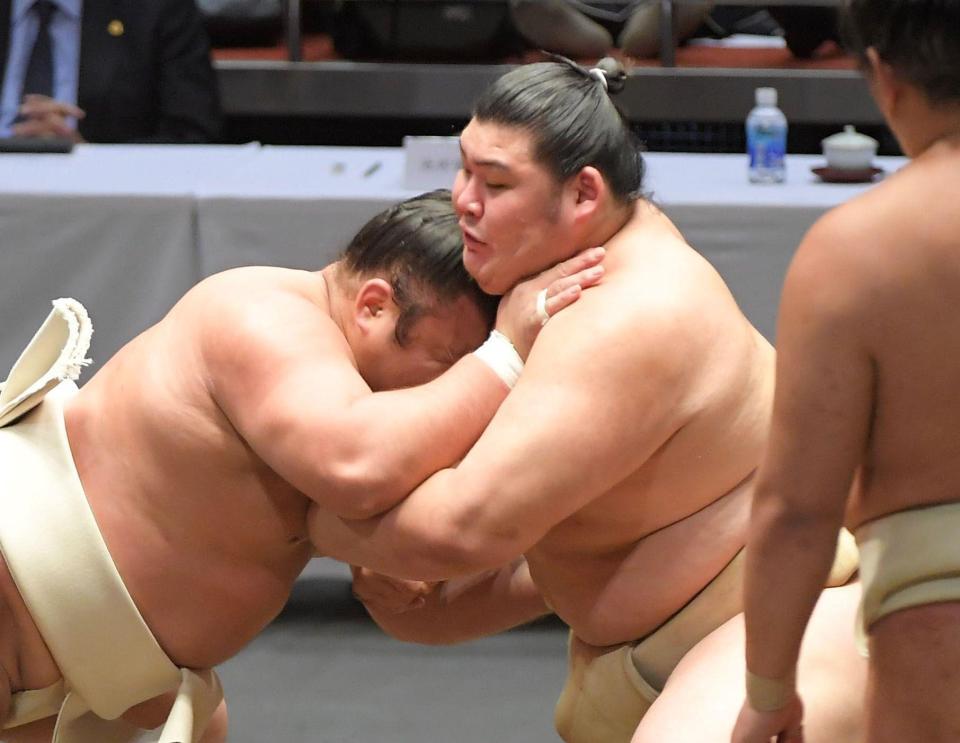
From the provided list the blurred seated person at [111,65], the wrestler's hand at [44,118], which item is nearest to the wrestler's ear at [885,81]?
the wrestler's hand at [44,118]

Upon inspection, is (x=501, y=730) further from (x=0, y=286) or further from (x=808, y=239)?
(x=808, y=239)

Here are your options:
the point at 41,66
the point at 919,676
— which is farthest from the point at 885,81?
the point at 41,66

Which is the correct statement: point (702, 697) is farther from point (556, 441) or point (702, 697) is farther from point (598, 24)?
point (598, 24)

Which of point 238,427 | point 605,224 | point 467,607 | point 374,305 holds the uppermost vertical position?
point 605,224

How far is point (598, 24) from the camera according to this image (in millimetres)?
4863

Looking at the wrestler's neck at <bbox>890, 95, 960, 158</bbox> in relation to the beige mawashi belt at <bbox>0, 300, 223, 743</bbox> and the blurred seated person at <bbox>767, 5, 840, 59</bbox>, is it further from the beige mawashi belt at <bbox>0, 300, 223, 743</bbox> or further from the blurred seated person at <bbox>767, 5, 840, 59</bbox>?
the blurred seated person at <bbox>767, 5, 840, 59</bbox>

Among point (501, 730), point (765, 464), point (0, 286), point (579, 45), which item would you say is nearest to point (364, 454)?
point (765, 464)

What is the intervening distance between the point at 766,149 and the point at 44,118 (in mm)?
1875

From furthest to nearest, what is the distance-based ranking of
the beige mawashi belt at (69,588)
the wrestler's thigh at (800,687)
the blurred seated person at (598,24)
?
the blurred seated person at (598,24)
the beige mawashi belt at (69,588)
the wrestler's thigh at (800,687)

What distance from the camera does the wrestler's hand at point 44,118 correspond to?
12.4 feet

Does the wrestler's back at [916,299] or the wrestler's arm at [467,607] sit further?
the wrestler's arm at [467,607]

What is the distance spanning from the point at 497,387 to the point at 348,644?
4.99ft

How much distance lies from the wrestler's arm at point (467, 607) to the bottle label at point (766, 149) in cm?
145

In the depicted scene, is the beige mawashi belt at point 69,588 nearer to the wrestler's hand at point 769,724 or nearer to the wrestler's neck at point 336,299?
the wrestler's neck at point 336,299
